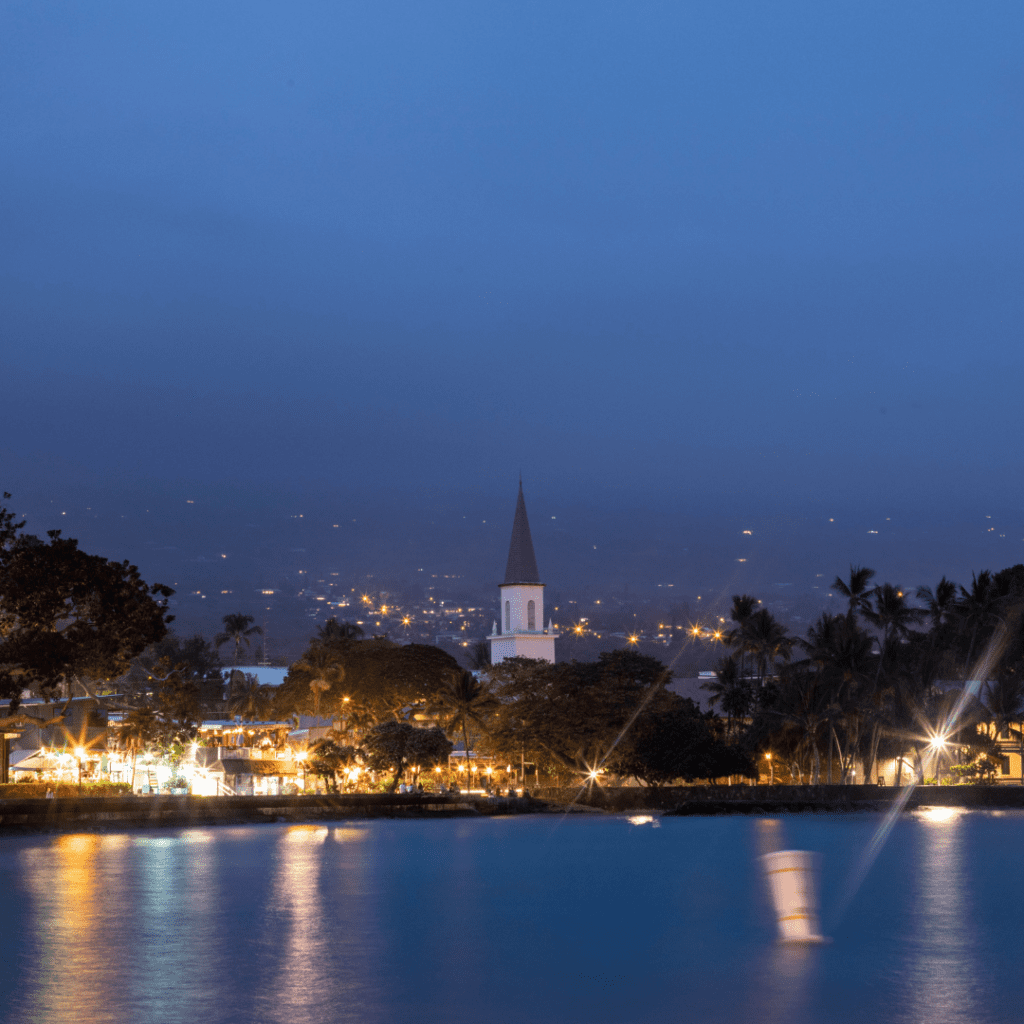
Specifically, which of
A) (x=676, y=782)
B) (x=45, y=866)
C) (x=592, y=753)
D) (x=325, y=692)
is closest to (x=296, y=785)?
(x=325, y=692)

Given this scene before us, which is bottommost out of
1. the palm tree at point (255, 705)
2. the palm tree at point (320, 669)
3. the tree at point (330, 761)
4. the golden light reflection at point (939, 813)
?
the golden light reflection at point (939, 813)

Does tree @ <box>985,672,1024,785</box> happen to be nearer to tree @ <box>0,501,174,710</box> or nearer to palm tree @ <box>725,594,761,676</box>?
palm tree @ <box>725,594,761,676</box>

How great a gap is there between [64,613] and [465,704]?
1659 inches

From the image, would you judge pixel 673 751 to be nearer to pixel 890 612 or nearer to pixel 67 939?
pixel 890 612

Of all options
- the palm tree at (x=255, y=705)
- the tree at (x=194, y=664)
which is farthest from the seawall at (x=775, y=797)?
the tree at (x=194, y=664)

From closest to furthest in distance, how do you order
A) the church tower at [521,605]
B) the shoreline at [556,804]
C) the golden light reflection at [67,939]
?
1. the golden light reflection at [67,939]
2. the shoreline at [556,804]
3. the church tower at [521,605]

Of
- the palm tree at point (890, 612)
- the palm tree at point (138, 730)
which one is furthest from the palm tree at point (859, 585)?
the palm tree at point (138, 730)

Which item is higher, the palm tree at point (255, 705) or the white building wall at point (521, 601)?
the white building wall at point (521, 601)

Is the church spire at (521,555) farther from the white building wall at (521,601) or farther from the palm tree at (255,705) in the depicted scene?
the palm tree at (255,705)

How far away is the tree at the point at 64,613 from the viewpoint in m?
45.6

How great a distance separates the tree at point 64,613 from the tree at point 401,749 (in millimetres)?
27028

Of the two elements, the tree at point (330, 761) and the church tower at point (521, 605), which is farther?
the church tower at point (521, 605)

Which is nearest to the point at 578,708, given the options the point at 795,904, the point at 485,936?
the point at 795,904

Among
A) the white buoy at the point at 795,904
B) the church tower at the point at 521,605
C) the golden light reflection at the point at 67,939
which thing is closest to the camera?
the golden light reflection at the point at 67,939
